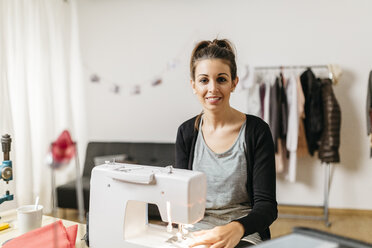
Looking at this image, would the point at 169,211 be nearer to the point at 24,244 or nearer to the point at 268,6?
the point at 24,244

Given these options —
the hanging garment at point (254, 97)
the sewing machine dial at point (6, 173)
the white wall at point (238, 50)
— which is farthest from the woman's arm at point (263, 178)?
the white wall at point (238, 50)

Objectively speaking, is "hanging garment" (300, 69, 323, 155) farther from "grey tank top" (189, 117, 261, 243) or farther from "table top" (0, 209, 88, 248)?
"table top" (0, 209, 88, 248)

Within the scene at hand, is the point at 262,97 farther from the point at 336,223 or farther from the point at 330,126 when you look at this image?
the point at 336,223

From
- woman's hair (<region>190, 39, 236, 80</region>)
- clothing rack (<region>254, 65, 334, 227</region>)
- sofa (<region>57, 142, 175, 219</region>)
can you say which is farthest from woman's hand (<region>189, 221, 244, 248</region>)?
clothing rack (<region>254, 65, 334, 227</region>)

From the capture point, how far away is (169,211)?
982 millimetres

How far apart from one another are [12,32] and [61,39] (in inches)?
24.3

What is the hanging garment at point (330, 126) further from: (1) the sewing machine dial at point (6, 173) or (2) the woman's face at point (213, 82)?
(1) the sewing machine dial at point (6, 173)

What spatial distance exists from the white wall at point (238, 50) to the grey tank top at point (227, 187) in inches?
95.2

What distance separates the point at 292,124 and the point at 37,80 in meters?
2.45

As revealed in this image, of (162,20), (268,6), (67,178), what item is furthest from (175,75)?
(67,178)

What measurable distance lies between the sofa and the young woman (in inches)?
79.5

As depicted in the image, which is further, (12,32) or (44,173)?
(44,173)

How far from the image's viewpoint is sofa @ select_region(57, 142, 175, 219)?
3.14 m

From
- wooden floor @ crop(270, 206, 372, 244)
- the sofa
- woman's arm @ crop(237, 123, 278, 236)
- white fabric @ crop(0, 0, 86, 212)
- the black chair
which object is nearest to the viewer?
the black chair
